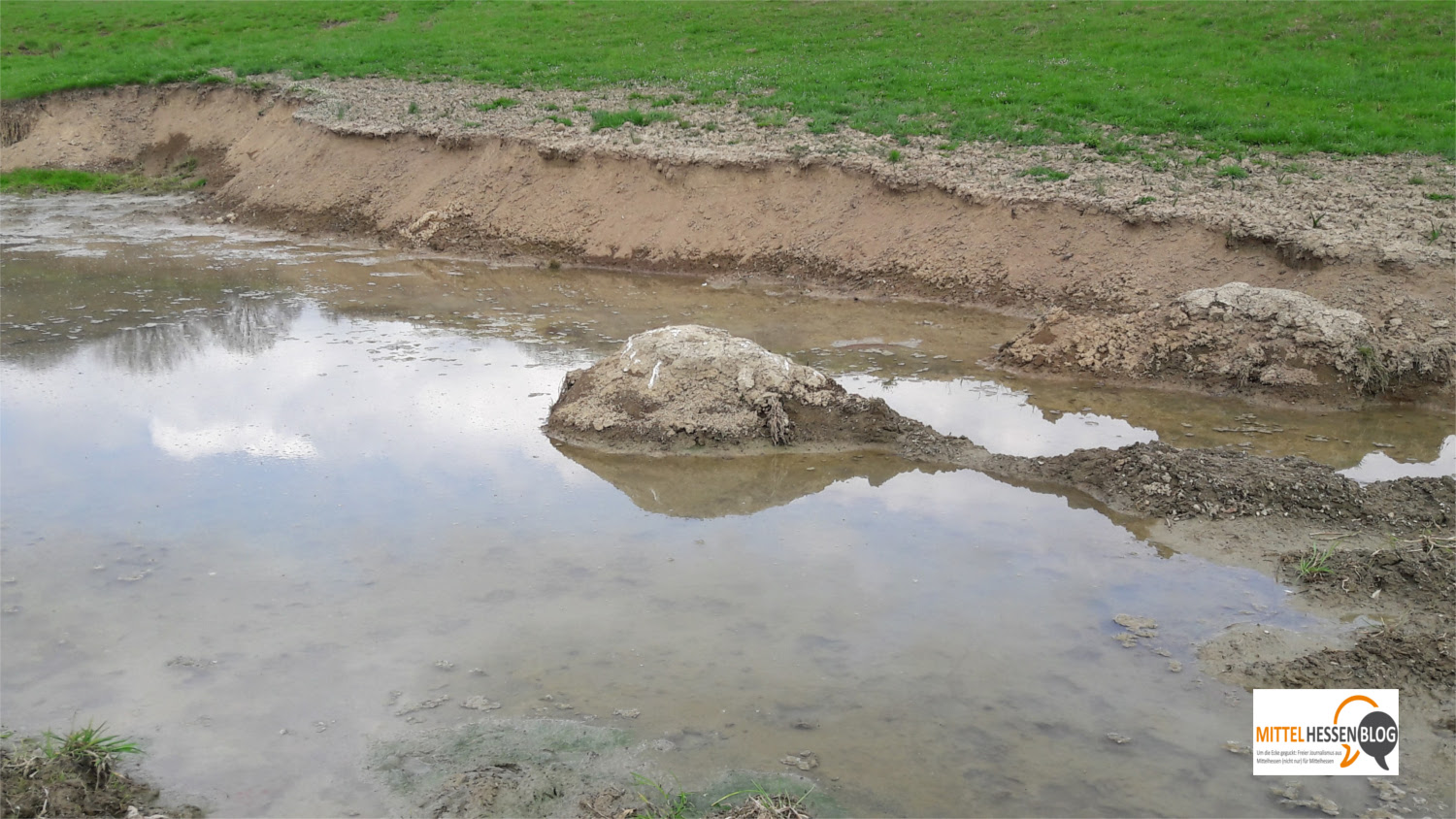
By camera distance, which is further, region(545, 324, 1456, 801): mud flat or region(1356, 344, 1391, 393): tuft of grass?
region(1356, 344, 1391, 393): tuft of grass

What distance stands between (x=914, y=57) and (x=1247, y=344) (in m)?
11.7

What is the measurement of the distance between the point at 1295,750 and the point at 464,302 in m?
11.3

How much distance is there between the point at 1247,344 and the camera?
10.7m

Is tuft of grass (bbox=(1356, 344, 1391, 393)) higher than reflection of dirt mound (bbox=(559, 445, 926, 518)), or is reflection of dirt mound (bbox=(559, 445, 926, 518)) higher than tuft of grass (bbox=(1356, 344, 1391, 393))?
tuft of grass (bbox=(1356, 344, 1391, 393))

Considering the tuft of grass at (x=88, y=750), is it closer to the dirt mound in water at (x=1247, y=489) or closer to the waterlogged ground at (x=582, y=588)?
the waterlogged ground at (x=582, y=588)

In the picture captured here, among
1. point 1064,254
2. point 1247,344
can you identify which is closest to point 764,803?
point 1247,344

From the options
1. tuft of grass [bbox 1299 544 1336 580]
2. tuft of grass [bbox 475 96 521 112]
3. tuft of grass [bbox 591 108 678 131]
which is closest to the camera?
tuft of grass [bbox 1299 544 1336 580]

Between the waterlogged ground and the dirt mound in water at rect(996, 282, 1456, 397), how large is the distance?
49 cm

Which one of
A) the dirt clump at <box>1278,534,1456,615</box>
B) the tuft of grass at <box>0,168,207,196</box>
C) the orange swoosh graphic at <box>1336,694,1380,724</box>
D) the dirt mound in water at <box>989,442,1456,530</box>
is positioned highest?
the tuft of grass at <box>0,168,207,196</box>

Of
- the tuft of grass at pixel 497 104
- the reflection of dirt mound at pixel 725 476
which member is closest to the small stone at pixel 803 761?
the reflection of dirt mound at pixel 725 476

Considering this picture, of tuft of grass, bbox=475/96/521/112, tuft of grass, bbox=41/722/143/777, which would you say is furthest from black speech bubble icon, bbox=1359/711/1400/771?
tuft of grass, bbox=475/96/521/112

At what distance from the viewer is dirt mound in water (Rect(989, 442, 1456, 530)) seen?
7496 mm

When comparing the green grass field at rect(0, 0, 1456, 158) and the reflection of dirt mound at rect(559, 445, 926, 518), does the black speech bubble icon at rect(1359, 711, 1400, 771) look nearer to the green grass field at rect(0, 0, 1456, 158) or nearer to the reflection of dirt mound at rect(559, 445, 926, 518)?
the reflection of dirt mound at rect(559, 445, 926, 518)

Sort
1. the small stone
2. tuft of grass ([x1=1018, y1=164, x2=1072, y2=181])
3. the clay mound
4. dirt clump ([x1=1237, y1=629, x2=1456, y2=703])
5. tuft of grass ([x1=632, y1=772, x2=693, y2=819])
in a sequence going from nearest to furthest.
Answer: tuft of grass ([x1=632, y1=772, x2=693, y2=819])
the small stone
dirt clump ([x1=1237, y1=629, x2=1456, y2=703])
the clay mound
tuft of grass ([x1=1018, y1=164, x2=1072, y2=181])
